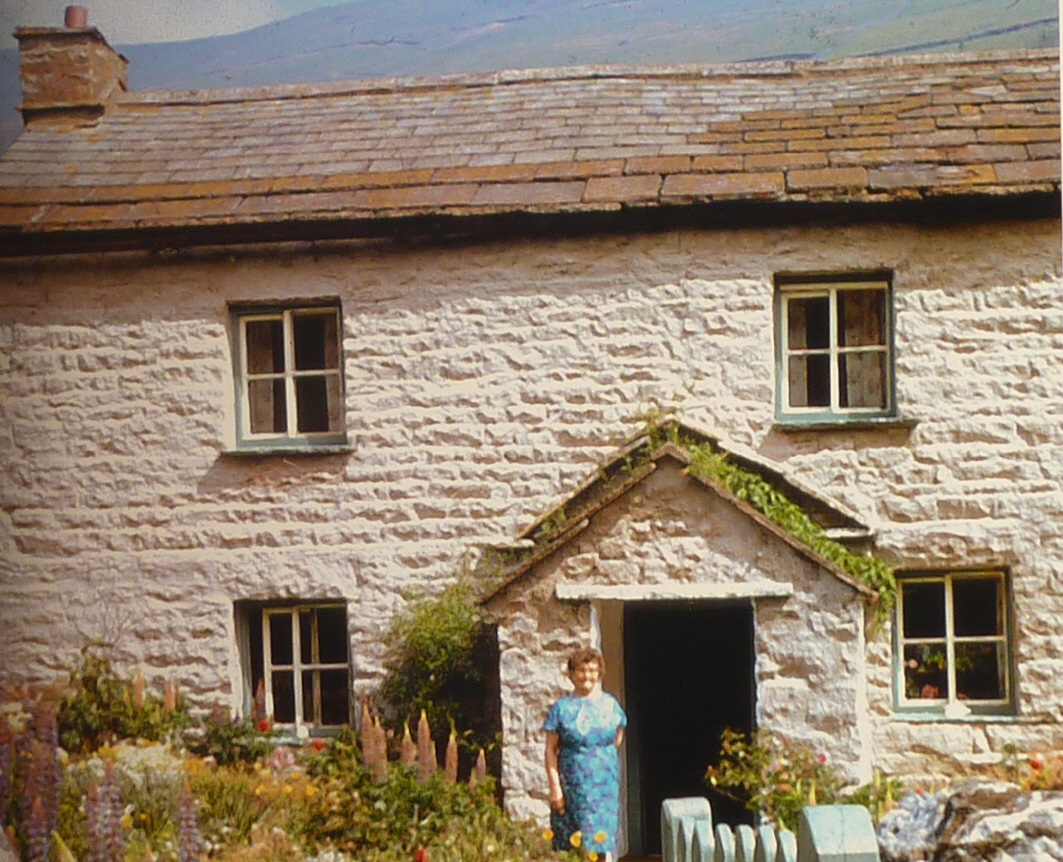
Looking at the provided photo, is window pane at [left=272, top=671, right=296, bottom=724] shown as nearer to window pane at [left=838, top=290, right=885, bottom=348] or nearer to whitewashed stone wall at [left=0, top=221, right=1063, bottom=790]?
whitewashed stone wall at [left=0, top=221, right=1063, bottom=790]

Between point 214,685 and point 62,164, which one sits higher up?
point 62,164

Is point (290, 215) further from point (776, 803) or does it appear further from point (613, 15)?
point (776, 803)

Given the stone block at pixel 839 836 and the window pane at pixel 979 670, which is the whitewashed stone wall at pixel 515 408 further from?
the stone block at pixel 839 836

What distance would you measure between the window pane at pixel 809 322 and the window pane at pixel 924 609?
91 cm

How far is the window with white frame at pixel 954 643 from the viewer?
438 centimetres

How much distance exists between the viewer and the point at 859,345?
453cm

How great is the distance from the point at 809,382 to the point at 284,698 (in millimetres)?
2119

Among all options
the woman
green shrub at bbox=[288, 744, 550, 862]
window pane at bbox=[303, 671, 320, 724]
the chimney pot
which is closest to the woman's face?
the woman

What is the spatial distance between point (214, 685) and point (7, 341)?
48.8 inches

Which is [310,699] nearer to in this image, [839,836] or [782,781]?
[782,781]

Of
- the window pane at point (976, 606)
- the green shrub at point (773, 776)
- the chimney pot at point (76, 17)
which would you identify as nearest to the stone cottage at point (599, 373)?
the window pane at point (976, 606)

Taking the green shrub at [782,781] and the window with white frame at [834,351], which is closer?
the green shrub at [782,781]

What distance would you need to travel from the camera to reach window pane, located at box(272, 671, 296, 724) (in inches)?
160

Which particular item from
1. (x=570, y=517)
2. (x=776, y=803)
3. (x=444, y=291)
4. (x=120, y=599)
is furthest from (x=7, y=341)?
(x=776, y=803)
